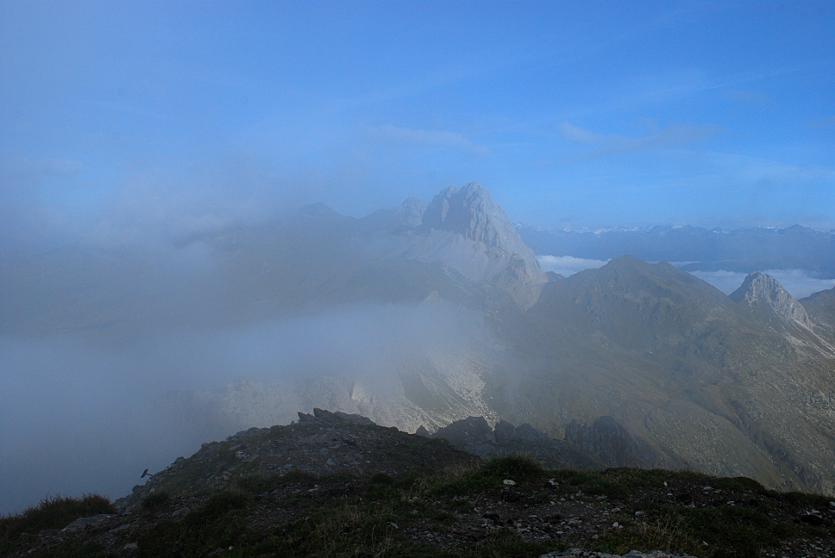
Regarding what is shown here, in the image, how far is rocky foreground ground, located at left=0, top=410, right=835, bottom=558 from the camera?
519 inches

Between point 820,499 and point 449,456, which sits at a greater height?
point 820,499

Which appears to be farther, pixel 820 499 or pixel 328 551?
pixel 820 499

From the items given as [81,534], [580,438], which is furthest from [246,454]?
[580,438]

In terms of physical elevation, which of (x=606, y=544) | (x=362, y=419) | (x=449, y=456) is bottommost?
(x=362, y=419)

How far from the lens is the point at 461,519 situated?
1534 centimetres

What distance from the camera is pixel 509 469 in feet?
63.5

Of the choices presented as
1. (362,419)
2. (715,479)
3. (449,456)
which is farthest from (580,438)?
(715,479)

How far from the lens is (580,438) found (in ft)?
637

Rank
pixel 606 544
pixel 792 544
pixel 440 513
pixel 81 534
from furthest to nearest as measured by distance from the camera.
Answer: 1. pixel 81 534
2. pixel 440 513
3. pixel 792 544
4. pixel 606 544

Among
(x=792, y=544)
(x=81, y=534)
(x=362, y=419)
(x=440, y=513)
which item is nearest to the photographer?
(x=792, y=544)

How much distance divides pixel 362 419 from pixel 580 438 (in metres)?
156

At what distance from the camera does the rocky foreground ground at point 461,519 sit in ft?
43.2

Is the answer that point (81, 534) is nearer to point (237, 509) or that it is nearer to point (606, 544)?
point (237, 509)

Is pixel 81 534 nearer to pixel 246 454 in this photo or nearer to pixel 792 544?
pixel 246 454
